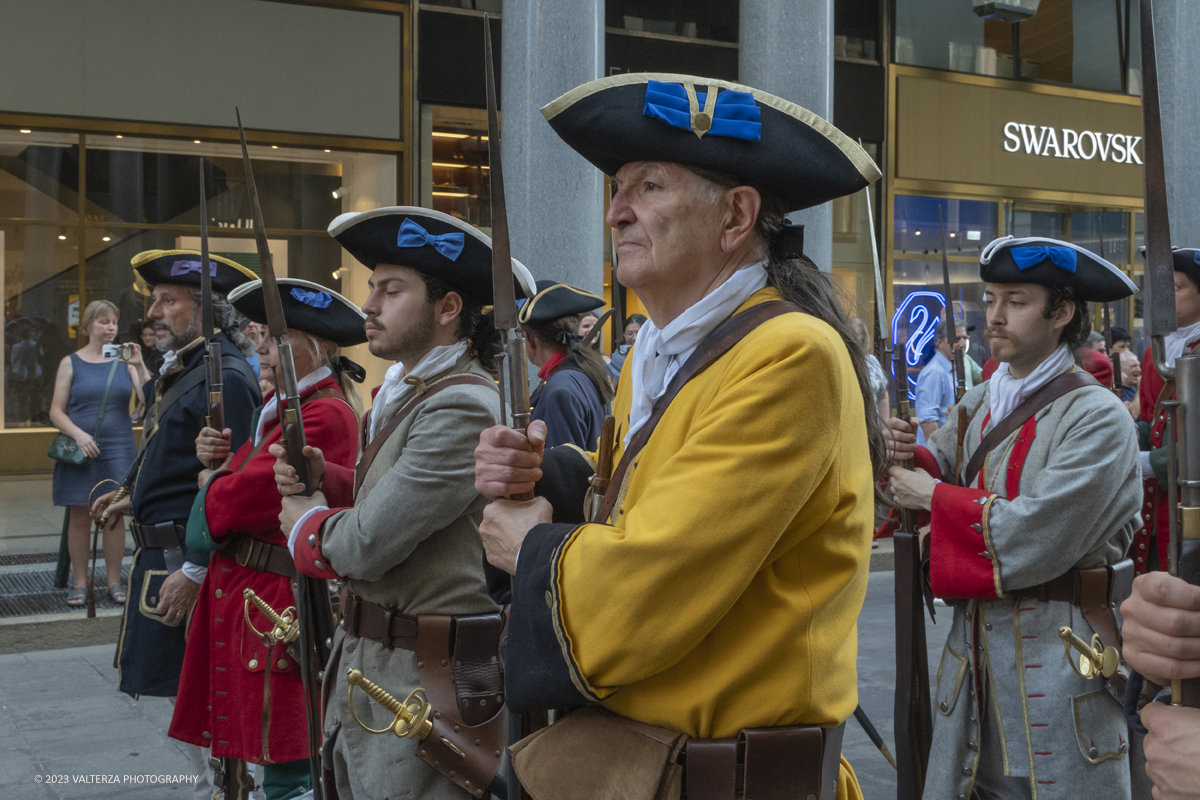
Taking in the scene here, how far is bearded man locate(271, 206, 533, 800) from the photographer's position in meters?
2.76

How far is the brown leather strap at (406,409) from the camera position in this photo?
294cm

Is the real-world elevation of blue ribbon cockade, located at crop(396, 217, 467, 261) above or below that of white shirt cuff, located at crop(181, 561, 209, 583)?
above

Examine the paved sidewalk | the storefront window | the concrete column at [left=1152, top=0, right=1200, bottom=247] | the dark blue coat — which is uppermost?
the storefront window

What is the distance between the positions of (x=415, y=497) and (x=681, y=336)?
107 cm

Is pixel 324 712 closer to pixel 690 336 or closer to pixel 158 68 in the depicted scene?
pixel 690 336

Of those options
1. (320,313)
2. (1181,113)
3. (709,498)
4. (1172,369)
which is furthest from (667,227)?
(1181,113)

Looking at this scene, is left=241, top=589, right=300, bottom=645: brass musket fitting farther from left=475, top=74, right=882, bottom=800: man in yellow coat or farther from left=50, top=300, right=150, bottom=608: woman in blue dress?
left=50, top=300, right=150, bottom=608: woman in blue dress

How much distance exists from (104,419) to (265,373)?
335 cm

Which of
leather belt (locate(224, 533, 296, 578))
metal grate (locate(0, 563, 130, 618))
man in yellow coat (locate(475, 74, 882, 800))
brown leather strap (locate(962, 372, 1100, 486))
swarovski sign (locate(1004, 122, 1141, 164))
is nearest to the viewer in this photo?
man in yellow coat (locate(475, 74, 882, 800))

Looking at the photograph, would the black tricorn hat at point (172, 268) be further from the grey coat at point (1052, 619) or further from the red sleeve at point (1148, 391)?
the red sleeve at point (1148, 391)

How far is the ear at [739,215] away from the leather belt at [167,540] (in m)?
2.95

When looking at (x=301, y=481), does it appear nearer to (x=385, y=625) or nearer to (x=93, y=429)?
(x=385, y=625)

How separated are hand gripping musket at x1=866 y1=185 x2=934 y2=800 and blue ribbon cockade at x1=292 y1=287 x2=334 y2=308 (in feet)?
6.21

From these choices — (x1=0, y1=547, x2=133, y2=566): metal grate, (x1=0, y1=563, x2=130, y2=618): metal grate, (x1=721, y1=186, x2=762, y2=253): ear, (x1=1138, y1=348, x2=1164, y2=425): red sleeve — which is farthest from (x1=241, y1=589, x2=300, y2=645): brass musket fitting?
(x1=0, y1=547, x2=133, y2=566): metal grate
